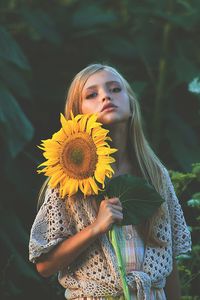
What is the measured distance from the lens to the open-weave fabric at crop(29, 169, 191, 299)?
3.23 m

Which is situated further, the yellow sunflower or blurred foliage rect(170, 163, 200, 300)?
blurred foliage rect(170, 163, 200, 300)

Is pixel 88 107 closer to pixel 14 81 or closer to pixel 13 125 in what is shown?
pixel 13 125

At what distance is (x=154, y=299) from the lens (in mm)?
3326

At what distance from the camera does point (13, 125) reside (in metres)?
5.21

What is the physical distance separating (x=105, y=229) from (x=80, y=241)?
11 centimetres

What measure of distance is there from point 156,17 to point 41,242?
3.77m

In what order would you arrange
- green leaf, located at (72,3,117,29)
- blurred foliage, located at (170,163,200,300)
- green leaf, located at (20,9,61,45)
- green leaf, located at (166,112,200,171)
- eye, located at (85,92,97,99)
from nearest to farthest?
eye, located at (85,92,97,99) → blurred foliage, located at (170,163,200,300) → green leaf, located at (166,112,200,171) → green leaf, located at (20,9,61,45) → green leaf, located at (72,3,117,29)

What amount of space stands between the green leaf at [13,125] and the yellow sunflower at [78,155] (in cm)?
203

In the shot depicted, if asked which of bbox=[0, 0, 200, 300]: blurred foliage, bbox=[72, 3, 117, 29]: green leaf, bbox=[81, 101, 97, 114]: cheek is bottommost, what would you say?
bbox=[81, 101, 97, 114]: cheek

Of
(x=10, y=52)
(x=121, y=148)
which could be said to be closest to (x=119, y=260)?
(x=121, y=148)

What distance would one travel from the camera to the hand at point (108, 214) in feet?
10.0

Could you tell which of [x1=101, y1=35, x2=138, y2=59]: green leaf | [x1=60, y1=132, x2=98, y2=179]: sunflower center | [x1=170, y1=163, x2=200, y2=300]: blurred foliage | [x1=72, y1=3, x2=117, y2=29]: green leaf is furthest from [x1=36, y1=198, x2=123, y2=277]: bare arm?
[x1=72, y1=3, x2=117, y2=29]: green leaf

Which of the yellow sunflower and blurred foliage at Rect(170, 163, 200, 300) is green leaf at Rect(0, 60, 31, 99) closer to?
blurred foliage at Rect(170, 163, 200, 300)

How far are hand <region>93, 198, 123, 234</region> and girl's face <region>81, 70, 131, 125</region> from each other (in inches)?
11.9
